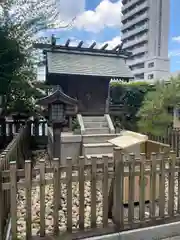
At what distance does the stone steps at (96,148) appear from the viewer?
25.9 ft

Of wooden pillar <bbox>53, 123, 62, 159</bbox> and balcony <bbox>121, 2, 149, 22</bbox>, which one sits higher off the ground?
balcony <bbox>121, 2, 149, 22</bbox>

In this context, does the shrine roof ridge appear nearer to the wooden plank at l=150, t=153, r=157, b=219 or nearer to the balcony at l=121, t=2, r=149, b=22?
the wooden plank at l=150, t=153, r=157, b=219

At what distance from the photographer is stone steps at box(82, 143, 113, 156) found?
7883 millimetres

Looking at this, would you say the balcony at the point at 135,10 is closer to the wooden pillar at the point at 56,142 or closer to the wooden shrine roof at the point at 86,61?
the wooden shrine roof at the point at 86,61

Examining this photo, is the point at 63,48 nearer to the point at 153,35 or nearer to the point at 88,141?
the point at 88,141

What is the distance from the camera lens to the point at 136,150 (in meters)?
4.10

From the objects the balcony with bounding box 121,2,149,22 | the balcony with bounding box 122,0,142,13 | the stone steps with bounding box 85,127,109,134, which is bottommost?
the stone steps with bounding box 85,127,109,134

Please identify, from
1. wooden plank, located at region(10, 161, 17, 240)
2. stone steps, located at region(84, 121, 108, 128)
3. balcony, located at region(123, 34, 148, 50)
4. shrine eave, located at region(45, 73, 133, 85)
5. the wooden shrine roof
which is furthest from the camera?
balcony, located at region(123, 34, 148, 50)

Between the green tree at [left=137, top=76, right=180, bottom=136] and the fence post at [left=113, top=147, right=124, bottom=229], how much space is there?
6.44 m

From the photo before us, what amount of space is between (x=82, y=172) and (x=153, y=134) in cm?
699

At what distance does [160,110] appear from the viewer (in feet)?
31.6

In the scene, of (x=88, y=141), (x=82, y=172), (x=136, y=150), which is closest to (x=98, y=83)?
(x=88, y=141)

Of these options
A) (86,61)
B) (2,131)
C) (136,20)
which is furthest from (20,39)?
(136,20)

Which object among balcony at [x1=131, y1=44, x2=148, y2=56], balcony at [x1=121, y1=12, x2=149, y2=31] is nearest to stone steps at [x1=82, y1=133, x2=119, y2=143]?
balcony at [x1=131, y1=44, x2=148, y2=56]
